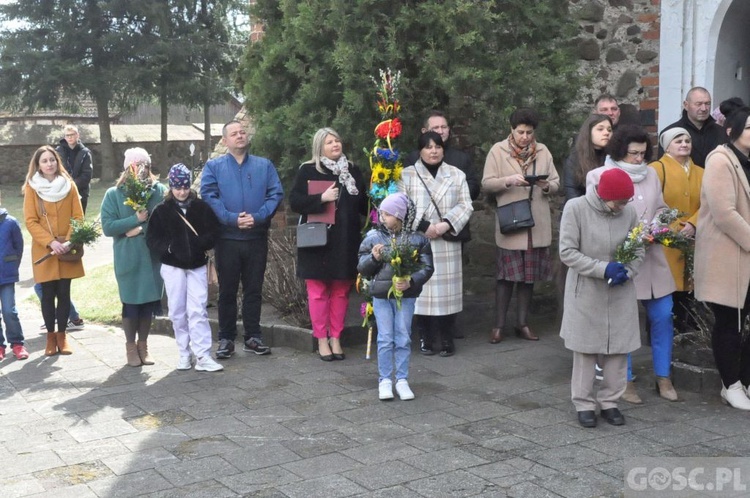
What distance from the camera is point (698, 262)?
672 centimetres

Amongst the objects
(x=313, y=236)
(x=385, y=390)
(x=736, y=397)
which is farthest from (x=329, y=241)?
(x=736, y=397)

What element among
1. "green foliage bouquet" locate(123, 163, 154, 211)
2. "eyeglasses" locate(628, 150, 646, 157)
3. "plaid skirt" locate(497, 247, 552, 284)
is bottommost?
"plaid skirt" locate(497, 247, 552, 284)

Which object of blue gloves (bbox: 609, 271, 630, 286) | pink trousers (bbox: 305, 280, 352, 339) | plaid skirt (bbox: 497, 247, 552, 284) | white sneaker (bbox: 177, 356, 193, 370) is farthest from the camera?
plaid skirt (bbox: 497, 247, 552, 284)

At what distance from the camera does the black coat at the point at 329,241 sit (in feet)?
27.3

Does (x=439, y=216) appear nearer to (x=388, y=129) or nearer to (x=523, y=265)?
(x=388, y=129)

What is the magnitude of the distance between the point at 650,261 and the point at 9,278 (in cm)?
539

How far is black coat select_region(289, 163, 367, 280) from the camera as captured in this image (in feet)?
27.3

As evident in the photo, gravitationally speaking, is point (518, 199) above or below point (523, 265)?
above

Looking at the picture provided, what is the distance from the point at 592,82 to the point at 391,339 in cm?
406

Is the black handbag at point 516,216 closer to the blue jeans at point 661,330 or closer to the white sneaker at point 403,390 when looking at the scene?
the blue jeans at point 661,330

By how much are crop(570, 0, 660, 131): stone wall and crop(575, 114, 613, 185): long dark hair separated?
223 cm

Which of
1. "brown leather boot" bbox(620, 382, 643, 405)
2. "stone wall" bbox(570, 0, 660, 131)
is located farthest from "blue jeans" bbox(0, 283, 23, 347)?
"stone wall" bbox(570, 0, 660, 131)

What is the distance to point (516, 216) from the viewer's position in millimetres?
8641

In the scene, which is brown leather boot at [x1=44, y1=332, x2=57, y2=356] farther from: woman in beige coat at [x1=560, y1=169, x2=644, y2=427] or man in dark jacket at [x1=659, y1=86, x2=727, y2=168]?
man in dark jacket at [x1=659, y1=86, x2=727, y2=168]
